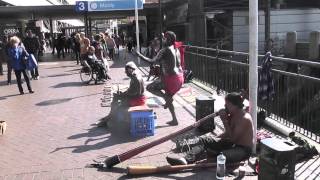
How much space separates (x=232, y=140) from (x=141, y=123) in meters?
2.17

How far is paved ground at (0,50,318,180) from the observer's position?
6305 mm

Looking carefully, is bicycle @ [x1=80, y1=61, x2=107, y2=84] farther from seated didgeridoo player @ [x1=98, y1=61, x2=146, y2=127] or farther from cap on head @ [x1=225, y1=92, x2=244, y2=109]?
cap on head @ [x1=225, y1=92, x2=244, y2=109]

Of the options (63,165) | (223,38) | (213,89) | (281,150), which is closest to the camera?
(281,150)

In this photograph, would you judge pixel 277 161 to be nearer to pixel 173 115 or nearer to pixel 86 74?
pixel 173 115

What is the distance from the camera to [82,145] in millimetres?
7590

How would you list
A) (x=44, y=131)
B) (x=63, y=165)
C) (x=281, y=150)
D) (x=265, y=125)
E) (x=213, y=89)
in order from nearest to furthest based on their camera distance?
(x=281, y=150)
(x=63, y=165)
(x=265, y=125)
(x=44, y=131)
(x=213, y=89)

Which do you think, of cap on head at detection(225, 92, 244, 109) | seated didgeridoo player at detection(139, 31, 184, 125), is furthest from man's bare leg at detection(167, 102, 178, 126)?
cap on head at detection(225, 92, 244, 109)

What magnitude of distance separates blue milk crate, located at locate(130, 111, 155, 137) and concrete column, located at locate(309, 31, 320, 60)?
56.6ft

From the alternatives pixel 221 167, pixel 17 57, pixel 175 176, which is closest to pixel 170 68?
pixel 175 176

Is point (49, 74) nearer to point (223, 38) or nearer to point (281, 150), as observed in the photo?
point (223, 38)

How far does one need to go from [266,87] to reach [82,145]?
3268 mm

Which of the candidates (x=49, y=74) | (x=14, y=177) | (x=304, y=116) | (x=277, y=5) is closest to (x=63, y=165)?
(x=14, y=177)

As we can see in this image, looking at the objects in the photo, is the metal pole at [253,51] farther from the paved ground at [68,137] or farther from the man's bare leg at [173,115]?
the man's bare leg at [173,115]

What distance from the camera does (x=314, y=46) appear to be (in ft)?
76.1
